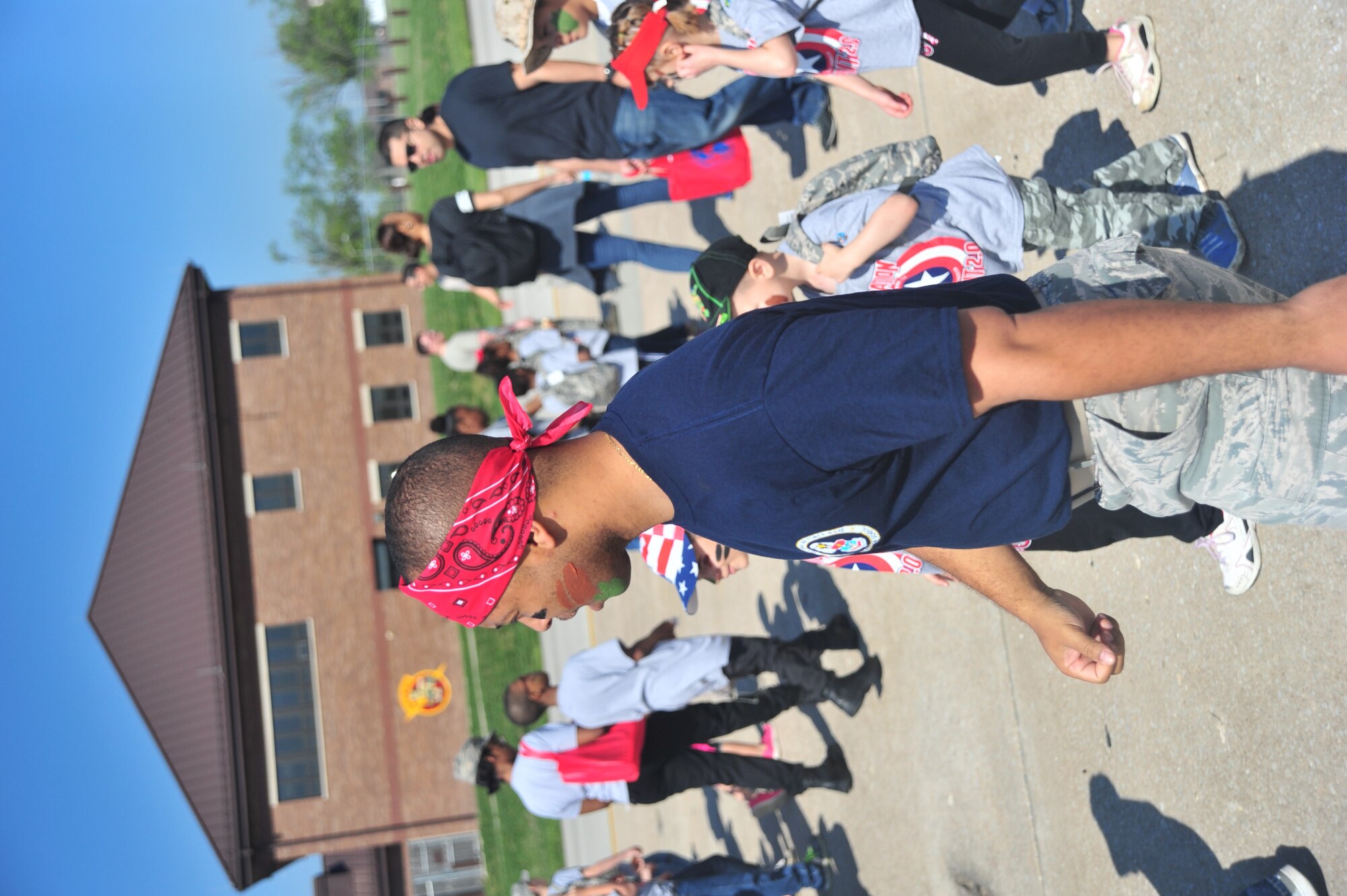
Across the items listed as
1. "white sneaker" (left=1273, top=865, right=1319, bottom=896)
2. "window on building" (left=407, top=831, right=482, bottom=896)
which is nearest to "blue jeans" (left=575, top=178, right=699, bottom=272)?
"white sneaker" (left=1273, top=865, right=1319, bottom=896)

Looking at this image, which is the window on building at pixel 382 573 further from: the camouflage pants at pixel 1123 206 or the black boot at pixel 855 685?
the camouflage pants at pixel 1123 206

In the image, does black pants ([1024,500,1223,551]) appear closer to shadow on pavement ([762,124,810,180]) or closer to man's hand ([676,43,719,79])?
man's hand ([676,43,719,79])

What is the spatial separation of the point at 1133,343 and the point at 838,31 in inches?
128

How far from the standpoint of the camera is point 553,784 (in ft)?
20.4

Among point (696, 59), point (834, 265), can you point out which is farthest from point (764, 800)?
point (696, 59)

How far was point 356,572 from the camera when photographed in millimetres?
19406

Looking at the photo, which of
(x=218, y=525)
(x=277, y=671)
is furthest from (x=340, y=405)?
(x=277, y=671)

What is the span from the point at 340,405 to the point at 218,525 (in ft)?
11.5

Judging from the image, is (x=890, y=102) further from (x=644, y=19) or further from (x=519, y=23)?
(x=519, y=23)

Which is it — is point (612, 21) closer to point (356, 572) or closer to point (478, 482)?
point (478, 482)

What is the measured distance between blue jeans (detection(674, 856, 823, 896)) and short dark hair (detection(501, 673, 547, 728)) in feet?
5.32

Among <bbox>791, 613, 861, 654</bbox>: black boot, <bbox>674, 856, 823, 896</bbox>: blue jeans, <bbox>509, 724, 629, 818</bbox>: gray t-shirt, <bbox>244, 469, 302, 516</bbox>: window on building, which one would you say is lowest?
<bbox>674, 856, 823, 896</bbox>: blue jeans

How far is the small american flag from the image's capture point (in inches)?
181

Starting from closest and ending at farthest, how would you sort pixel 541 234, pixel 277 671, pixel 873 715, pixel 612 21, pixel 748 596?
pixel 612 21, pixel 873 715, pixel 541 234, pixel 748 596, pixel 277 671
